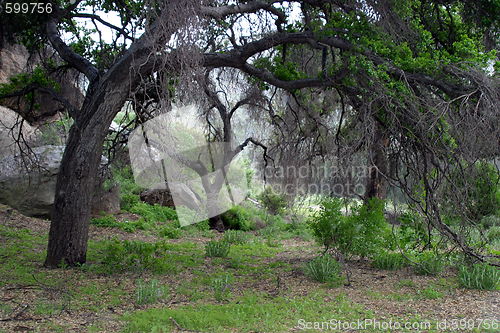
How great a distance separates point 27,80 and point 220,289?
5105 millimetres

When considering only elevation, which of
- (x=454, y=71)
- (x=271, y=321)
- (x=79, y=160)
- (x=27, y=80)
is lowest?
(x=271, y=321)

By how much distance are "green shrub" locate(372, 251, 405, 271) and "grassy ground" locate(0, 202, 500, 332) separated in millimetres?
138

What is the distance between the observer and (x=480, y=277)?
4867 millimetres

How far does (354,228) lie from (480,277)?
177 centimetres

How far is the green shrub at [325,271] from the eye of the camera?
526 centimetres

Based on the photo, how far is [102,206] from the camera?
10.0m

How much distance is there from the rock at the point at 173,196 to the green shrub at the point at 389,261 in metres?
6.81

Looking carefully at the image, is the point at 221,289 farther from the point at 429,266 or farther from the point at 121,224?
the point at 121,224

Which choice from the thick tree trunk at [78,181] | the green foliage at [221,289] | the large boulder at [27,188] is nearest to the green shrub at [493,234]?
the green foliage at [221,289]

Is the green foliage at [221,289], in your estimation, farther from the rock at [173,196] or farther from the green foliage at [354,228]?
the rock at [173,196]

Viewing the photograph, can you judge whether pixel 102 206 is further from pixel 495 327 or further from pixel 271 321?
pixel 495 327

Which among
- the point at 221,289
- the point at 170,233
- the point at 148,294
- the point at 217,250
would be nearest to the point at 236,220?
the point at 170,233

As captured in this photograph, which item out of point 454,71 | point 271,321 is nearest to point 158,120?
point 271,321

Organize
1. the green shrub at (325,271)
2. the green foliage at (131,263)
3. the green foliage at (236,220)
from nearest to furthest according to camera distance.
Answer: the green shrub at (325,271) → the green foliage at (131,263) → the green foliage at (236,220)
